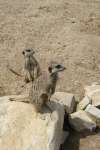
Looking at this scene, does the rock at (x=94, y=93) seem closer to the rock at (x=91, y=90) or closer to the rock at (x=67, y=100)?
the rock at (x=91, y=90)

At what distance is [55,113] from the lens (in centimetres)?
695

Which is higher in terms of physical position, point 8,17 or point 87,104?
point 8,17

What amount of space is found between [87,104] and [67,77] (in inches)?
50.4

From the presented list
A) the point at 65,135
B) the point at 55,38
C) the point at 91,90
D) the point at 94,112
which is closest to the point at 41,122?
the point at 65,135

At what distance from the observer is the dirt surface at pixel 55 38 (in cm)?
898

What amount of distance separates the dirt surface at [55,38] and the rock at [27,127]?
93 centimetres

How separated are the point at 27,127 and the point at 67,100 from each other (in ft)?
4.96

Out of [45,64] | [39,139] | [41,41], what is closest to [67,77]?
[45,64]

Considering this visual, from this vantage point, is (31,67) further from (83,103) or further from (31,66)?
(83,103)

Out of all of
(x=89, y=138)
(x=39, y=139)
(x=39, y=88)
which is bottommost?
(x=89, y=138)

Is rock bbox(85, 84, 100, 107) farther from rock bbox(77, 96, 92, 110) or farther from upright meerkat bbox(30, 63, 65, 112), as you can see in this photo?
upright meerkat bbox(30, 63, 65, 112)

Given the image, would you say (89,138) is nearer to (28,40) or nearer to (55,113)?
(55,113)

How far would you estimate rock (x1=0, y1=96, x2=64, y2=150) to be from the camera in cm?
632

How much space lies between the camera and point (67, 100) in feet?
25.9
